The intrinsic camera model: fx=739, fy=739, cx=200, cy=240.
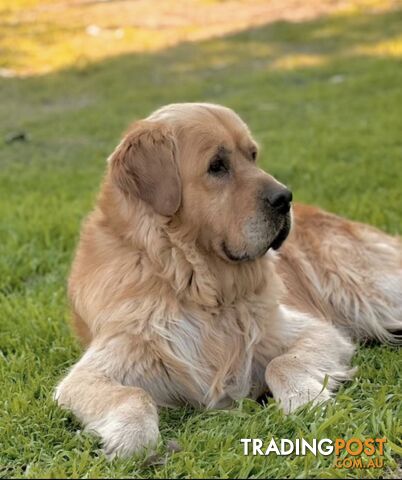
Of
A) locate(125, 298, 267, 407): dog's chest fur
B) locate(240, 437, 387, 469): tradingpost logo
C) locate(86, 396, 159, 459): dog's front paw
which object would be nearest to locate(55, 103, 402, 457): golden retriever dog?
locate(125, 298, 267, 407): dog's chest fur

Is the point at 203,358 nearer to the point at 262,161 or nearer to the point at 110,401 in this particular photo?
the point at 110,401

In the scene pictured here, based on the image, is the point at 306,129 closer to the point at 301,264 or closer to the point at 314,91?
the point at 314,91

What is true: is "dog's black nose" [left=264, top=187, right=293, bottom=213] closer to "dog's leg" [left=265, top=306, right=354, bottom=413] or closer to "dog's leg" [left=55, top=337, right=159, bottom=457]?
"dog's leg" [left=265, top=306, right=354, bottom=413]

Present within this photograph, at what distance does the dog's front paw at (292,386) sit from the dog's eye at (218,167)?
37.3 inches

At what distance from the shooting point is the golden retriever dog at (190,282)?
3.39 m

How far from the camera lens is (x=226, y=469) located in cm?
267

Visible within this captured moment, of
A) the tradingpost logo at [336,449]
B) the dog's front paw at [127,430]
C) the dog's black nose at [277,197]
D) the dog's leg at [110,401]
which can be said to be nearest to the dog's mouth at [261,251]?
the dog's black nose at [277,197]

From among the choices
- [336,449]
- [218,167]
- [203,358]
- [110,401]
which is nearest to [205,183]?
[218,167]

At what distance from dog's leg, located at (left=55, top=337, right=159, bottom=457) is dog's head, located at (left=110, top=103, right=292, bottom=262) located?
688 mm

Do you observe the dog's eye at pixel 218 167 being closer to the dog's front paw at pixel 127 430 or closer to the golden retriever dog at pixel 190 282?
the golden retriever dog at pixel 190 282

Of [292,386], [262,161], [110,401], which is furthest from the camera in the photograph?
[262,161]

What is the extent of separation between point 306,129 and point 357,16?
36.2ft

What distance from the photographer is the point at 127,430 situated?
2.89 m

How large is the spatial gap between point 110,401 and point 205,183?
3.77 feet
